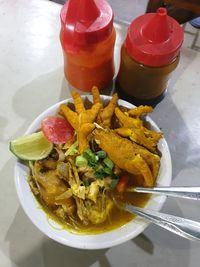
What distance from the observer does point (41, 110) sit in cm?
77

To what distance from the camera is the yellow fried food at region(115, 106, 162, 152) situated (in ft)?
1.89

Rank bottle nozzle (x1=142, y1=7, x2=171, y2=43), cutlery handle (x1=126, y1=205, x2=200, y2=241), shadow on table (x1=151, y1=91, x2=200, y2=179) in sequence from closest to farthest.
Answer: cutlery handle (x1=126, y1=205, x2=200, y2=241) → bottle nozzle (x1=142, y1=7, x2=171, y2=43) → shadow on table (x1=151, y1=91, x2=200, y2=179)

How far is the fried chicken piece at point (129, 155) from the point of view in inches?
21.5

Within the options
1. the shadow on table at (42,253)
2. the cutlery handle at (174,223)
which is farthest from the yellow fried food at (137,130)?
the shadow on table at (42,253)

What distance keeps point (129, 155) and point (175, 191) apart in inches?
3.8

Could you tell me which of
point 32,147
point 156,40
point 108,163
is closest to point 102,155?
point 108,163

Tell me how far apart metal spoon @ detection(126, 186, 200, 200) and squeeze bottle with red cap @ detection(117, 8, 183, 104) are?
8.9 inches

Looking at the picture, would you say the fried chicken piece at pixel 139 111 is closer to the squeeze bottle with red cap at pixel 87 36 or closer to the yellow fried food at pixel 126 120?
the yellow fried food at pixel 126 120

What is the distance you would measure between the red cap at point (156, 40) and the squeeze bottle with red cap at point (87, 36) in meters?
0.06

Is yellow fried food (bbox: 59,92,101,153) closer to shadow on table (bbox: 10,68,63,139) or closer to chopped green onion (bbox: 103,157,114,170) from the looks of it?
chopped green onion (bbox: 103,157,114,170)

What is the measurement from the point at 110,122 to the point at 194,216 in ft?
0.84

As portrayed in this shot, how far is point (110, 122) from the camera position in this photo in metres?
0.62

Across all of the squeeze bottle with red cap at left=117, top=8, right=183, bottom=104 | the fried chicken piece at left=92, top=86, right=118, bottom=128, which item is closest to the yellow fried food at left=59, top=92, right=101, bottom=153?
the fried chicken piece at left=92, top=86, right=118, bottom=128

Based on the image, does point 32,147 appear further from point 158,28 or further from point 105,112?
point 158,28
